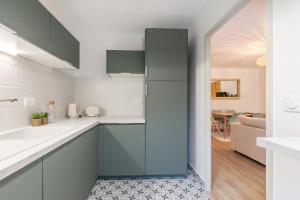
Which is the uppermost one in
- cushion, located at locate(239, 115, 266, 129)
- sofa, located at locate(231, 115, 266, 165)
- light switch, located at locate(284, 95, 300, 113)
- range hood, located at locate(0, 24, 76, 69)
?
range hood, located at locate(0, 24, 76, 69)

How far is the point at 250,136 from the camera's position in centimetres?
350

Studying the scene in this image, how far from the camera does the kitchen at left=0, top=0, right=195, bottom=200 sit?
3.76 feet

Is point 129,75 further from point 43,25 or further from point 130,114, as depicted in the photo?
point 43,25

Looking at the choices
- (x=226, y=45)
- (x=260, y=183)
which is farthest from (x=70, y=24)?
(x=260, y=183)

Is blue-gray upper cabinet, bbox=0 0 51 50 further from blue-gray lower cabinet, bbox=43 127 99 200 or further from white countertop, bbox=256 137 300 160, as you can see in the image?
white countertop, bbox=256 137 300 160

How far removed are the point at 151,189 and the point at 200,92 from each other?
4.55 feet

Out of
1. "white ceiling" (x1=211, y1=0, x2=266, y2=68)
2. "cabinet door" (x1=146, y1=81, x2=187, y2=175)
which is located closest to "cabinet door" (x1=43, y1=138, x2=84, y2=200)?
"cabinet door" (x1=146, y1=81, x2=187, y2=175)

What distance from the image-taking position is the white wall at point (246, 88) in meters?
6.82

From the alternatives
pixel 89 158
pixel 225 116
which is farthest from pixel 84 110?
pixel 225 116

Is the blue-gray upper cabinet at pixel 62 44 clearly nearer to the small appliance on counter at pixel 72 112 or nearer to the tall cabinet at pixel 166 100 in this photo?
the small appliance on counter at pixel 72 112

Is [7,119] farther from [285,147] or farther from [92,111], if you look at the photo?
[285,147]

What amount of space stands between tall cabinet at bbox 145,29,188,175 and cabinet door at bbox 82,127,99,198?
0.68 m

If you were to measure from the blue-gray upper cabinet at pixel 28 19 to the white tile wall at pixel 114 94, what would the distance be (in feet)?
5.13

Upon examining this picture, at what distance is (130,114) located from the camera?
3191 millimetres
